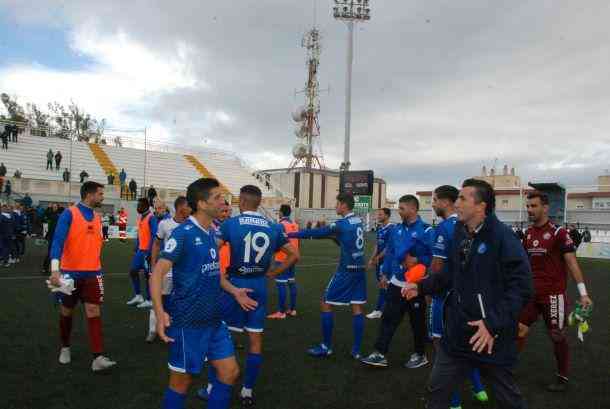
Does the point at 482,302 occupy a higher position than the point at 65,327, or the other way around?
the point at 482,302

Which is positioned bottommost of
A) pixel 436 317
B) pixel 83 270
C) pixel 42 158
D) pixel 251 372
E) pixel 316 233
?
pixel 251 372

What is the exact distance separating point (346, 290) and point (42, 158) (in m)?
36.9

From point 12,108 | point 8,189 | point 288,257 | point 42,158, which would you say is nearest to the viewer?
point 288,257

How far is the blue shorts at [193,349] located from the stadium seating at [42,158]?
35316 mm

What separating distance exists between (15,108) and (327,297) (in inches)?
2267

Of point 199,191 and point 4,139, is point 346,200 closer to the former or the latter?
point 199,191

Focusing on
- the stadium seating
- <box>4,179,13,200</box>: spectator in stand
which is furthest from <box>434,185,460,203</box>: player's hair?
the stadium seating

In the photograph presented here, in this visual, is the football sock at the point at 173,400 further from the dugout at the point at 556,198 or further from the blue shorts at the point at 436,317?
the dugout at the point at 556,198

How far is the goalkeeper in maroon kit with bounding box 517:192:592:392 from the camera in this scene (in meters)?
5.39

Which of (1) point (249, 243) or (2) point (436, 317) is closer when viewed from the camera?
A: (1) point (249, 243)

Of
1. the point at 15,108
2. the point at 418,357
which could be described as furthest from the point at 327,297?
the point at 15,108

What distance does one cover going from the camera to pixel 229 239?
4.84 m

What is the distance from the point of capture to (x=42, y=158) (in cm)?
3669

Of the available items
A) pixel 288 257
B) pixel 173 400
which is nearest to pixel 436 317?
pixel 288 257
